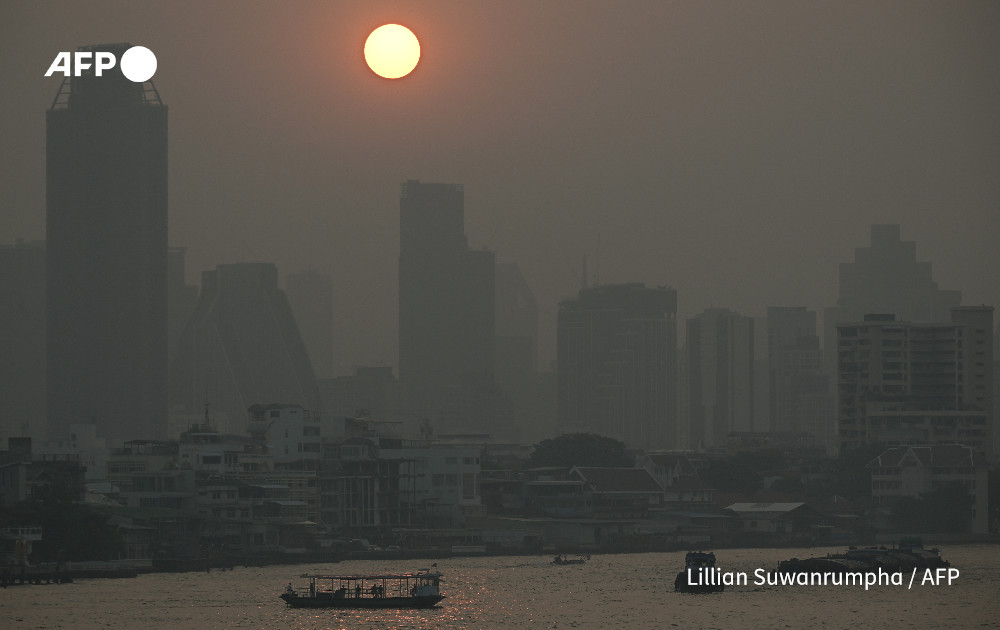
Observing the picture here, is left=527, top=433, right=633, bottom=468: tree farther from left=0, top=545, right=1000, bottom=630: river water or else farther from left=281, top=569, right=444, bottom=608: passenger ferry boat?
left=281, top=569, right=444, bottom=608: passenger ferry boat

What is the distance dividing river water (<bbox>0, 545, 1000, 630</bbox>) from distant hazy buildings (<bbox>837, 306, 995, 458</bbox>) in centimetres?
4575

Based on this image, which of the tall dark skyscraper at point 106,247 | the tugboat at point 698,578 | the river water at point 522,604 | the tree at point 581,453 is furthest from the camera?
the tall dark skyscraper at point 106,247

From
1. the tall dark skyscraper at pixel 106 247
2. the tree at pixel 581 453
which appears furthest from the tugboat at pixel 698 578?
the tall dark skyscraper at pixel 106 247

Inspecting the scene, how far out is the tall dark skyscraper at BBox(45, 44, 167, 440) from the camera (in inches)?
7008

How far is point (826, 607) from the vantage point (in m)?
59.8

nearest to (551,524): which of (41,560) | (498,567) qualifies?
(498,567)

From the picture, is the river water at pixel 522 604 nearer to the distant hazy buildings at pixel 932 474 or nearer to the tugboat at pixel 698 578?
the tugboat at pixel 698 578

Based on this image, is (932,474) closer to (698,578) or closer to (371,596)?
(698,578)

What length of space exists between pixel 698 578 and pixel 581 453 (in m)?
51.3

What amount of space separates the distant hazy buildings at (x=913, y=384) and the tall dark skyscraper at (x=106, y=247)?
75.5m

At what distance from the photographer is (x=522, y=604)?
196ft

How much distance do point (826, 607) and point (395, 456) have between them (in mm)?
35529

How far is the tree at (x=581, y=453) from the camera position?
114812mm

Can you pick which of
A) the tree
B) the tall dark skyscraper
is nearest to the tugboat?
the tree
